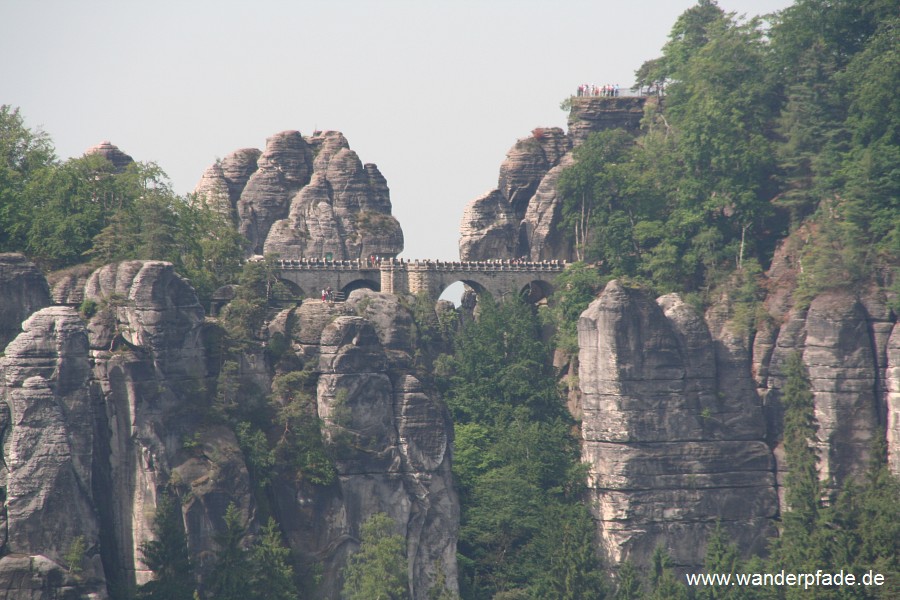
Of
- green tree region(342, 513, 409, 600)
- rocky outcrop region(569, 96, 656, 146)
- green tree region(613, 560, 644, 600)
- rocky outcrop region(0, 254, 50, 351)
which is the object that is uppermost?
rocky outcrop region(569, 96, 656, 146)

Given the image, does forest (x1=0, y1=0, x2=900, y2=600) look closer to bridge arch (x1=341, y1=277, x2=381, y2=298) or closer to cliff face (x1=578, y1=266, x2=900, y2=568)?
cliff face (x1=578, y1=266, x2=900, y2=568)

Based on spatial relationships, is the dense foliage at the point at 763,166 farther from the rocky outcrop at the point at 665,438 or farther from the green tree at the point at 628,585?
the green tree at the point at 628,585

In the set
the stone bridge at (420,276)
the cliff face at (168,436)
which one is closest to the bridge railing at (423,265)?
the stone bridge at (420,276)

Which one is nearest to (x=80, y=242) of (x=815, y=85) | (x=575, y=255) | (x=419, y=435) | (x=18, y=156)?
(x=18, y=156)

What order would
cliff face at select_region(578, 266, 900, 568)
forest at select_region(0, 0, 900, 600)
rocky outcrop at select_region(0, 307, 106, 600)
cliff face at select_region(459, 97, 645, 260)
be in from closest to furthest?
rocky outcrop at select_region(0, 307, 106, 600) < forest at select_region(0, 0, 900, 600) < cliff face at select_region(578, 266, 900, 568) < cliff face at select_region(459, 97, 645, 260)

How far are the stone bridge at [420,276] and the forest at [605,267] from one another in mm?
2674

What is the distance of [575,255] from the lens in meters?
114

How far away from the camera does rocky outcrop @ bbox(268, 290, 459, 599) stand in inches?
3533

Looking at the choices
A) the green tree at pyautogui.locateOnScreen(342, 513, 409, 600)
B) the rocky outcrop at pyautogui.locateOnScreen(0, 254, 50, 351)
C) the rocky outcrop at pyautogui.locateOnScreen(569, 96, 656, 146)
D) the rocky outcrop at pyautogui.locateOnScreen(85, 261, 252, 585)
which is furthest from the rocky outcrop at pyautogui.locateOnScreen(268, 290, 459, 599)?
the rocky outcrop at pyautogui.locateOnScreen(569, 96, 656, 146)

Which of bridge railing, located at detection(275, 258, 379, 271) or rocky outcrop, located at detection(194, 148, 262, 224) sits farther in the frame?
rocky outcrop, located at detection(194, 148, 262, 224)

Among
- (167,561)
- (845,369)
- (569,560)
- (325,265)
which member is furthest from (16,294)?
(845,369)

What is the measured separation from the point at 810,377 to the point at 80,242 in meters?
36.3

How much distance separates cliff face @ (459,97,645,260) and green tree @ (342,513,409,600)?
29.1 meters

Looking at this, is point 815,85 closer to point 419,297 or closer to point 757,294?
point 757,294
